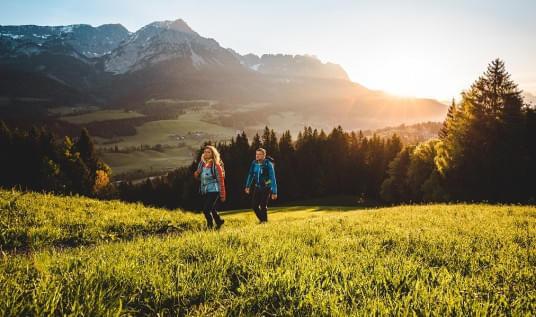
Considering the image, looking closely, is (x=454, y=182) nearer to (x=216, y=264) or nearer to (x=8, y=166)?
(x=216, y=264)

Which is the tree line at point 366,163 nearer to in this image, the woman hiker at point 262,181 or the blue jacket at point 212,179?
the blue jacket at point 212,179

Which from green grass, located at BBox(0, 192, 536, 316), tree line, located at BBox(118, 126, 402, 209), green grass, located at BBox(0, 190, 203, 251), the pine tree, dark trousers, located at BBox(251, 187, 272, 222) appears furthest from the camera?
tree line, located at BBox(118, 126, 402, 209)

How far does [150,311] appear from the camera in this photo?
2973mm

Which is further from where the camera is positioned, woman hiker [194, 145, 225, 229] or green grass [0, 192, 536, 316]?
woman hiker [194, 145, 225, 229]

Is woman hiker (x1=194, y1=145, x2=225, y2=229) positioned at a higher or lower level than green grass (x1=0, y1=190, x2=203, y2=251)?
higher

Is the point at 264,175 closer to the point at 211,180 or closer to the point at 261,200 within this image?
the point at 261,200

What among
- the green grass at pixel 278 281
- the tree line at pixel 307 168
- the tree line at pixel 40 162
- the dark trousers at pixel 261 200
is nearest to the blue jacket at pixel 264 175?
the dark trousers at pixel 261 200

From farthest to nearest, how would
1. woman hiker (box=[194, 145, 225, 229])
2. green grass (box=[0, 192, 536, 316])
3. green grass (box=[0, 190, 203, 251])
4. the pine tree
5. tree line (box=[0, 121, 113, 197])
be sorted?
1. tree line (box=[0, 121, 113, 197])
2. the pine tree
3. woman hiker (box=[194, 145, 225, 229])
4. green grass (box=[0, 190, 203, 251])
5. green grass (box=[0, 192, 536, 316])

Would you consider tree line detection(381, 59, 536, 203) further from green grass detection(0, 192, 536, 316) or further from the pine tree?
green grass detection(0, 192, 536, 316)

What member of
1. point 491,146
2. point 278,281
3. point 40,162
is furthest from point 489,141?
point 40,162

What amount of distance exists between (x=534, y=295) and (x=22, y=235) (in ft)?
36.0

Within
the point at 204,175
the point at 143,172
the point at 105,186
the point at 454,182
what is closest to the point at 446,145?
the point at 454,182

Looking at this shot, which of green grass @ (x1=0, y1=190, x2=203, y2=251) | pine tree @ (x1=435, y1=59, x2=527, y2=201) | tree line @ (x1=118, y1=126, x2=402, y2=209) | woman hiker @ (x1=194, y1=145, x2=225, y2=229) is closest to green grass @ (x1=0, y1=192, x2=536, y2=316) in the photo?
green grass @ (x1=0, y1=190, x2=203, y2=251)

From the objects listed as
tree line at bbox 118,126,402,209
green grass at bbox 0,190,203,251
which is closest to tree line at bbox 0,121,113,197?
tree line at bbox 118,126,402,209
